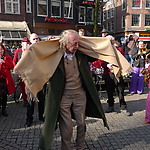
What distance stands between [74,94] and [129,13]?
32.7 m

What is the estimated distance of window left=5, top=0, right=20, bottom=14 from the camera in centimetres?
2175

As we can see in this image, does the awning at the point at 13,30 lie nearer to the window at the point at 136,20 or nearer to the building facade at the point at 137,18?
the building facade at the point at 137,18

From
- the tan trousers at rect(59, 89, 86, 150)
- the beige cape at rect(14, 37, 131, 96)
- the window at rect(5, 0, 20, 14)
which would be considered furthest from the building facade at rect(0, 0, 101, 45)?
the tan trousers at rect(59, 89, 86, 150)

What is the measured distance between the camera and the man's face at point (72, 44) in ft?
9.13

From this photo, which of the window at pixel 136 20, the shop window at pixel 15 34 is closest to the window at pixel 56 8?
the shop window at pixel 15 34

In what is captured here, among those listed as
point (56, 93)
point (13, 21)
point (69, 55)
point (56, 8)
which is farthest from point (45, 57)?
point (56, 8)

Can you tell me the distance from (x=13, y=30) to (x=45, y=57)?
19493mm

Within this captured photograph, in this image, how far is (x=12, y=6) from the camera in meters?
21.9

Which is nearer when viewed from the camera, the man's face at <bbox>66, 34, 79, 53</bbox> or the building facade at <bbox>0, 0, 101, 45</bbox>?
the man's face at <bbox>66, 34, 79, 53</bbox>

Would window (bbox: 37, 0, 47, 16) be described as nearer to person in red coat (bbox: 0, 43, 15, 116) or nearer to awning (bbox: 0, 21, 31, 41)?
awning (bbox: 0, 21, 31, 41)

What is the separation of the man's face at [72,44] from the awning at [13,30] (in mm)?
18969

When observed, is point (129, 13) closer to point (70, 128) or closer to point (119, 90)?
point (119, 90)

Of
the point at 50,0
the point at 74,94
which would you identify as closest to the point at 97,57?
the point at 74,94

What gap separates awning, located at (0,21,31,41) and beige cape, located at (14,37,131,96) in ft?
61.7
